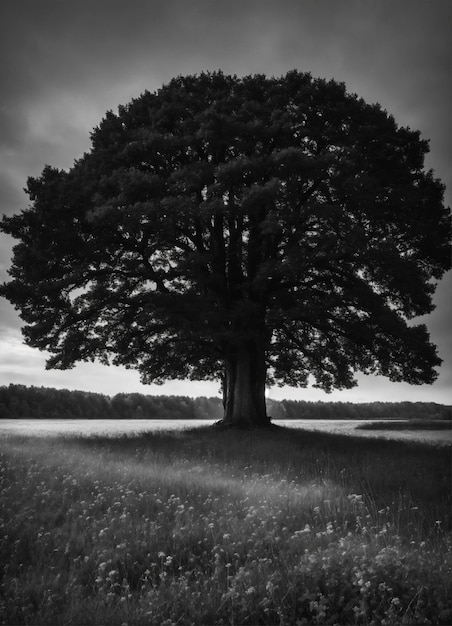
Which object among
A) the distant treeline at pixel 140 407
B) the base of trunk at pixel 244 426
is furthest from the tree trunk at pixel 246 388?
the distant treeline at pixel 140 407

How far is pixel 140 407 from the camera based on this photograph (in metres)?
74.1

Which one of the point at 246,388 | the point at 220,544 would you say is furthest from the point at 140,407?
the point at 220,544

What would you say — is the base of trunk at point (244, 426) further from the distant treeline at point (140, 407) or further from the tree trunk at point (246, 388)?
the distant treeline at point (140, 407)

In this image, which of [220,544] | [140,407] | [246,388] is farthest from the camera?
[140,407]

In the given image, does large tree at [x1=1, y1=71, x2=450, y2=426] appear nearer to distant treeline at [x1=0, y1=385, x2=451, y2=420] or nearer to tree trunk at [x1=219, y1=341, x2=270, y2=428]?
tree trunk at [x1=219, y1=341, x2=270, y2=428]

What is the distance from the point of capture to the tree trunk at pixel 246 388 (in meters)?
25.2

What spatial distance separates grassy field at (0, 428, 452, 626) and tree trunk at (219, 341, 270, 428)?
38.8 feet

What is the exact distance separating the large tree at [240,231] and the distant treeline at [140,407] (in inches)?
1592

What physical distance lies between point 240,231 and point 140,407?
180 ft

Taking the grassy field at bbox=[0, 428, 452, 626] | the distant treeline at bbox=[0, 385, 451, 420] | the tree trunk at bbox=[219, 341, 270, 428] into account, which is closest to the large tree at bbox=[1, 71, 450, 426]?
the tree trunk at bbox=[219, 341, 270, 428]

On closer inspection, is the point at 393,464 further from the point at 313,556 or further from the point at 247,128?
the point at 247,128

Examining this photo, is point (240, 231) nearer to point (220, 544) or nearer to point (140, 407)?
point (220, 544)

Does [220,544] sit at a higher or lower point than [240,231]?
lower

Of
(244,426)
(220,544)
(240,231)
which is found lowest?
(220,544)
